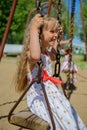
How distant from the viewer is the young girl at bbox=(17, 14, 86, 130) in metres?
3.38

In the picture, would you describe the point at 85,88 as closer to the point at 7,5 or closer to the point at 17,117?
the point at 17,117

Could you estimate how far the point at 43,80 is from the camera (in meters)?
3.57

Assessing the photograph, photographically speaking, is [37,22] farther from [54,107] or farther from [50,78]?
[54,107]

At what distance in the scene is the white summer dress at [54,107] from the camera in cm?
343

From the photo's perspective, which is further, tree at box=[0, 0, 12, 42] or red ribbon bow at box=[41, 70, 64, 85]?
tree at box=[0, 0, 12, 42]

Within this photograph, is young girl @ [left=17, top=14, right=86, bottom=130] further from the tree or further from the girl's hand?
the tree

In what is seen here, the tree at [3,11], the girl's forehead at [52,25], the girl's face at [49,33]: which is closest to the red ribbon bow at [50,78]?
the girl's face at [49,33]

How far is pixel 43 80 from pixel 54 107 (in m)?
0.28

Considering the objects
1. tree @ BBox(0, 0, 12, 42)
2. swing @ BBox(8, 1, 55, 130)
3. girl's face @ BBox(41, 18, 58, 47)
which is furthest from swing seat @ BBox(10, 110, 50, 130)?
tree @ BBox(0, 0, 12, 42)

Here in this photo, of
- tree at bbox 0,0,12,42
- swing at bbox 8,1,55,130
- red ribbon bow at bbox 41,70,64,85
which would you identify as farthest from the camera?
tree at bbox 0,0,12,42

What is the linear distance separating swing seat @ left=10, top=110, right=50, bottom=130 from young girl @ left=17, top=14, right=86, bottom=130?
0.06 meters

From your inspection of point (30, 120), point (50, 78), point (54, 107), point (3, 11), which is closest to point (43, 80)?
point (50, 78)

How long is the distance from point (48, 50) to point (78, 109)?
10.9 ft

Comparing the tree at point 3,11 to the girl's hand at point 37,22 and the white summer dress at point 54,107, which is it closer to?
the white summer dress at point 54,107
